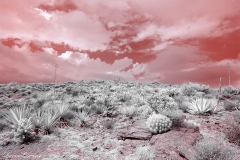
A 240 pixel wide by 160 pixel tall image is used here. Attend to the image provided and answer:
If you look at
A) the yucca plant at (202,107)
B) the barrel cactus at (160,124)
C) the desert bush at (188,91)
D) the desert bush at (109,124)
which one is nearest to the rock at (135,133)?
the barrel cactus at (160,124)

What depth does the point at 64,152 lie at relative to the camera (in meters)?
6.43

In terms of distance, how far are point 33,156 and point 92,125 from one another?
3.94 metres

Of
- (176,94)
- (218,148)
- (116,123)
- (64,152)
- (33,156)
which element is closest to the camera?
(218,148)

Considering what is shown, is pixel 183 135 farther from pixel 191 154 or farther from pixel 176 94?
pixel 176 94

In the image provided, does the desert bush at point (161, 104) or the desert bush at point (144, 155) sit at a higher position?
the desert bush at point (161, 104)

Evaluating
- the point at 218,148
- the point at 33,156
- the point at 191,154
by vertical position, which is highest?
the point at 218,148

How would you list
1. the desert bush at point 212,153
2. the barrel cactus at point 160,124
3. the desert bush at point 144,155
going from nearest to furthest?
the desert bush at point 212,153
the desert bush at point 144,155
the barrel cactus at point 160,124

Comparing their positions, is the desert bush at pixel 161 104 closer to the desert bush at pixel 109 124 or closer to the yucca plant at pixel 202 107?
the yucca plant at pixel 202 107

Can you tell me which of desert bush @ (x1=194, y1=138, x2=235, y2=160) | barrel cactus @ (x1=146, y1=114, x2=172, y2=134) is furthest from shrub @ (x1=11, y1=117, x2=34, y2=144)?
desert bush @ (x1=194, y1=138, x2=235, y2=160)

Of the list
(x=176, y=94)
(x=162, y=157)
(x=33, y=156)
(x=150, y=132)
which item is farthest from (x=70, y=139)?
(x=176, y=94)

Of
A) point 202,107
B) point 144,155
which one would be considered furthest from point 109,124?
point 202,107

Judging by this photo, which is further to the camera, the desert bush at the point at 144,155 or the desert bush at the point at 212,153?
the desert bush at the point at 144,155

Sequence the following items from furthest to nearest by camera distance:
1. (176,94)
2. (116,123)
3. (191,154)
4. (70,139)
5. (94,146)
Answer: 1. (176,94)
2. (116,123)
3. (70,139)
4. (94,146)
5. (191,154)

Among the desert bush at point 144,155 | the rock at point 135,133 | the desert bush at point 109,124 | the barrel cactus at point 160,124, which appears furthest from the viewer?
the desert bush at point 109,124
